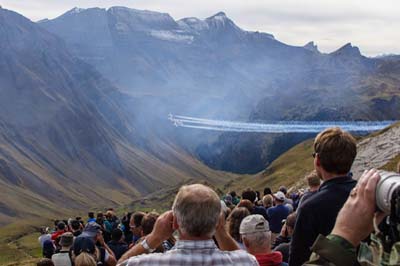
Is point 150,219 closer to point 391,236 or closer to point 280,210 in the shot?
point 280,210

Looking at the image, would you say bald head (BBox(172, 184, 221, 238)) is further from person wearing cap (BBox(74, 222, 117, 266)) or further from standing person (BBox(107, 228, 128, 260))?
standing person (BBox(107, 228, 128, 260))

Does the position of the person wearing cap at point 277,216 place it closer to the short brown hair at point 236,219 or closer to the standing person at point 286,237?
the standing person at point 286,237

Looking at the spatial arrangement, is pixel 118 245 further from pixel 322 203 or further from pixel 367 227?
pixel 367 227

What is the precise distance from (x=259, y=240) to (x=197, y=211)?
270 cm

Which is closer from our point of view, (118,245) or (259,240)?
(259,240)

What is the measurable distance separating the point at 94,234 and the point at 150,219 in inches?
145

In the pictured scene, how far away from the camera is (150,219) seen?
10.2 metres

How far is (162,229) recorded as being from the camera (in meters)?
6.00

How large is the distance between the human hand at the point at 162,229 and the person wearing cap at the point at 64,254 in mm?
7210

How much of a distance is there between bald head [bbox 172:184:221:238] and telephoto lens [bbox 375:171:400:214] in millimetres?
1914

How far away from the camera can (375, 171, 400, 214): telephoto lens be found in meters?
3.43

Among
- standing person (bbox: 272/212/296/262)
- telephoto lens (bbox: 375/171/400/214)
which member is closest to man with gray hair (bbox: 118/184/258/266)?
telephoto lens (bbox: 375/171/400/214)

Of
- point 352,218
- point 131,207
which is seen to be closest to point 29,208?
point 131,207

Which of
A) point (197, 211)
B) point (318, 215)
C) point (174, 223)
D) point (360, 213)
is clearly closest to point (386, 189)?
point (360, 213)
